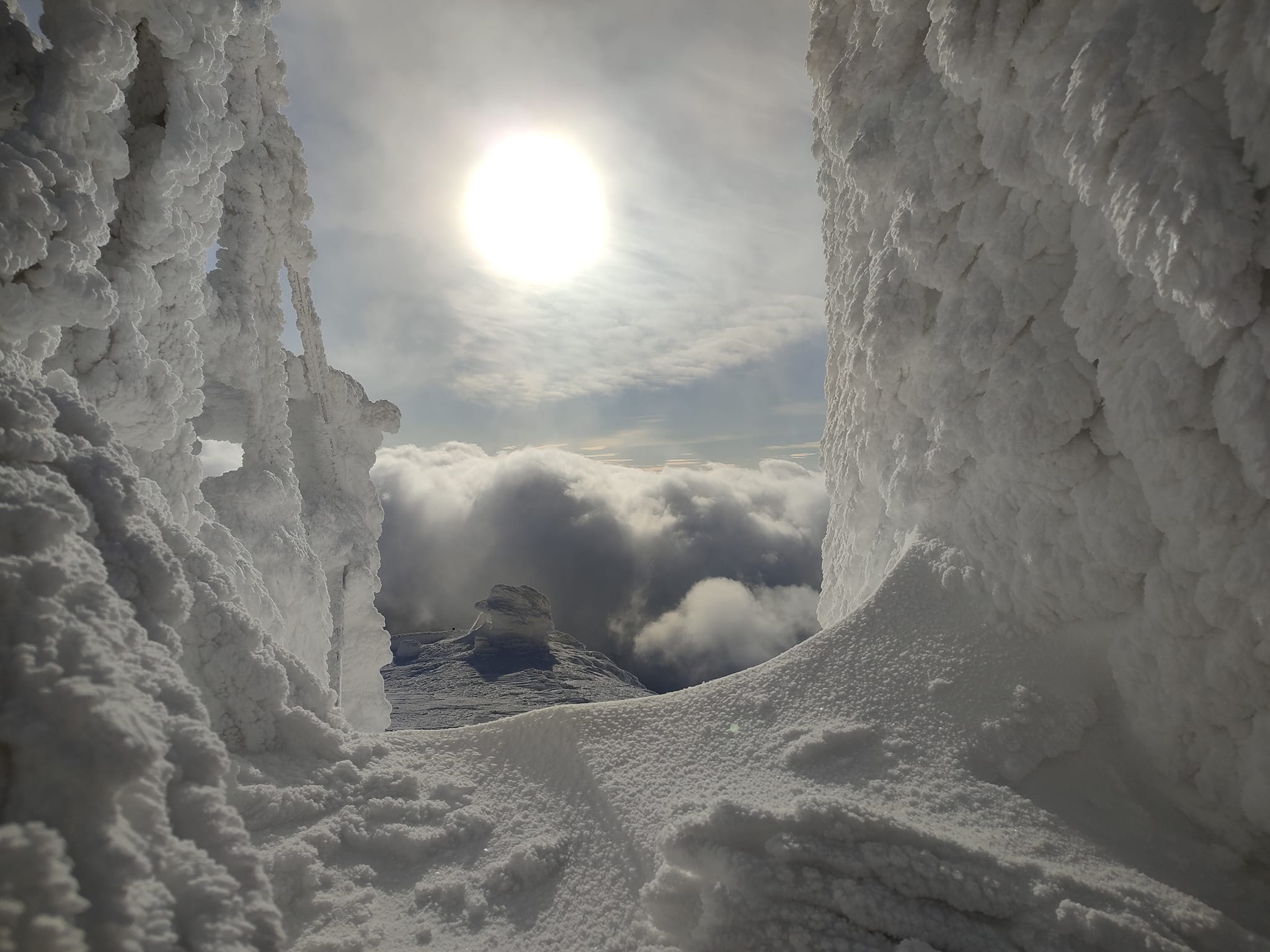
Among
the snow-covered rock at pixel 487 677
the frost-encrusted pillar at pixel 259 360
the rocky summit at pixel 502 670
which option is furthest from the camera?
the rocky summit at pixel 502 670

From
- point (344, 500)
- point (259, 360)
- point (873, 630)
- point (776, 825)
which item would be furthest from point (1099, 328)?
point (344, 500)

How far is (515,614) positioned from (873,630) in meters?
35.6

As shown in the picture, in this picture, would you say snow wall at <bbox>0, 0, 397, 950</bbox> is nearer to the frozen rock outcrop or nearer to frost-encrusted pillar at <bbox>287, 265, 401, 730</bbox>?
frost-encrusted pillar at <bbox>287, 265, 401, 730</bbox>

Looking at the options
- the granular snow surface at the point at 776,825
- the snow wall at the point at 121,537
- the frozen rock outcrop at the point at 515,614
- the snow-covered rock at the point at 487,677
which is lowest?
the granular snow surface at the point at 776,825

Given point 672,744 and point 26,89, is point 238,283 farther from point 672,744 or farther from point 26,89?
point 672,744

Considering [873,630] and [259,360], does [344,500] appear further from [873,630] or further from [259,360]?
[873,630]

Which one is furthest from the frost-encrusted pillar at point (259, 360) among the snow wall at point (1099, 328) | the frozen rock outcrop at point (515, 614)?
the frozen rock outcrop at point (515, 614)

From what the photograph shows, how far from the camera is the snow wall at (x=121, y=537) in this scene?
1.66m

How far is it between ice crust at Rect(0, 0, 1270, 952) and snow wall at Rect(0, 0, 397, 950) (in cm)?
1

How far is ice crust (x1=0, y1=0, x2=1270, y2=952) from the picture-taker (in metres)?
2.09

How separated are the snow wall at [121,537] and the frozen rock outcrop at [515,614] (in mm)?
32021

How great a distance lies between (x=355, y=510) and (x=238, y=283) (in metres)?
4.77

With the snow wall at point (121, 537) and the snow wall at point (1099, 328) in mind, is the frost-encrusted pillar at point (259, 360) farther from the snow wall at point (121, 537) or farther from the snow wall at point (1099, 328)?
the snow wall at point (1099, 328)

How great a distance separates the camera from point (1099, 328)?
3.12 meters
